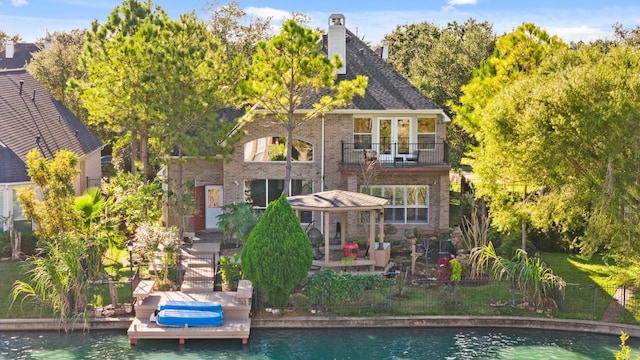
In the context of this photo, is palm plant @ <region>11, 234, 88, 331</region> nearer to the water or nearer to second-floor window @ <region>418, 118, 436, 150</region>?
the water

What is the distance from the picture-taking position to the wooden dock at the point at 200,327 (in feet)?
72.5

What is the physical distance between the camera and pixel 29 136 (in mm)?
34594

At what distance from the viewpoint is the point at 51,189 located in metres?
25.8

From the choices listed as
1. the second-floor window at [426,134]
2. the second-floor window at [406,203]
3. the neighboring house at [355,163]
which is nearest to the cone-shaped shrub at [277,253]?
the neighboring house at [355,163]

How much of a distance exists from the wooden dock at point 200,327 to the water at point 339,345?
1.14ft

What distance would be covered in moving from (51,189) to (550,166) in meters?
17.0

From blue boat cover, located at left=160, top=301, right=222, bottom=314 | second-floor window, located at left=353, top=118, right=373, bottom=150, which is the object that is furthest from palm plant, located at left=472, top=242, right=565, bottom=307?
second-floor window, located at left=353, top=118, right=373, bottom=150

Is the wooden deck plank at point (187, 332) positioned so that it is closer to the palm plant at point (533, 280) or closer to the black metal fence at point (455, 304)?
the black metal fence at point (455, 304)

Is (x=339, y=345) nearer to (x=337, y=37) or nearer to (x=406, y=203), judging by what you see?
(x=406, y=203)

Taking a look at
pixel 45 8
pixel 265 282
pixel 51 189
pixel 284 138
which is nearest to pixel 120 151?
pixel 45 8

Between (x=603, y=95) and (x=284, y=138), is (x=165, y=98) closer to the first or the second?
(x=284, y=138)

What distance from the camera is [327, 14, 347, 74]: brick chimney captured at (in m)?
36.9

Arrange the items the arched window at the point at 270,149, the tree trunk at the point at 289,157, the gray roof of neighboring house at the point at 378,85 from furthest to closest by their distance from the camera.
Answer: the gray roof of neighboring house at the point at 378,85 → the arched window at the point at 270,149 → the tree trunk at the point at 289,157

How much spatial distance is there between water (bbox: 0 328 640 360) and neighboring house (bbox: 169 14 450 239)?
11.5 meters
